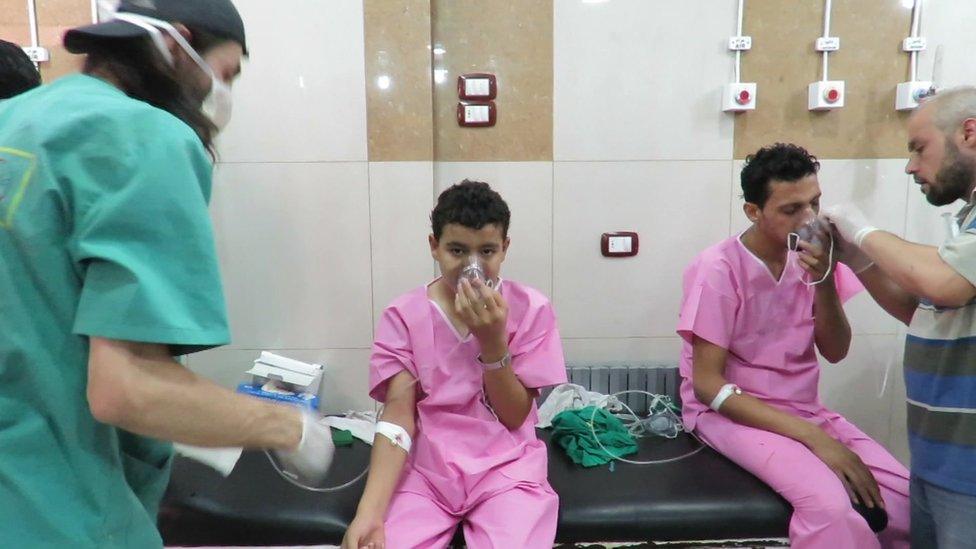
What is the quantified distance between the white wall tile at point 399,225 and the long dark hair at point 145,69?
52.3 inches

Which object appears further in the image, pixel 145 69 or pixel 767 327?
pixel 767 327

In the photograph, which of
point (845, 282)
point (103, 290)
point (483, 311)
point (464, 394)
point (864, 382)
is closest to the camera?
point (103, 290)

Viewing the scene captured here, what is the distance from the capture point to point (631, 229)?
2326 mm

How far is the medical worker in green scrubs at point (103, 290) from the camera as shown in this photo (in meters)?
0.62

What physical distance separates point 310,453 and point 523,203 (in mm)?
1614

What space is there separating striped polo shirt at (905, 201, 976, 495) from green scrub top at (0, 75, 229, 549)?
142 centimetres

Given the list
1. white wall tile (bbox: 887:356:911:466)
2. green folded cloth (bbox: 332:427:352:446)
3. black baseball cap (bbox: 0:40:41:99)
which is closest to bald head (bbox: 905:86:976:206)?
white wall tile (bbox: 887:356:911:466)

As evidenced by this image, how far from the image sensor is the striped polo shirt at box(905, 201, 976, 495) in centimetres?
125

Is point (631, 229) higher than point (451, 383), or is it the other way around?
point (631, 229)

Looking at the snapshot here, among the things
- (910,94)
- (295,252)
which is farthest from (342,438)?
(910,94)

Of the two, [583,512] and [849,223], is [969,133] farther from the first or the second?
[583,512]

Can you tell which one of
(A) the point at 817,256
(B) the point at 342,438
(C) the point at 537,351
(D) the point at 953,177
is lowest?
(B) the point at 342,438

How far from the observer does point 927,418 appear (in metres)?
1.33

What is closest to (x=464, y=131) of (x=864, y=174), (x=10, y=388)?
(x=864, y=174)
